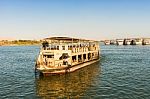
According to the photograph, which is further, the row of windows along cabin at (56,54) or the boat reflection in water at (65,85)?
the row of windows along cabin at (56,54)

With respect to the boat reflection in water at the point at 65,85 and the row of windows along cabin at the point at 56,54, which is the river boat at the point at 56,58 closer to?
the row of windows along cabin at the point at 56,54

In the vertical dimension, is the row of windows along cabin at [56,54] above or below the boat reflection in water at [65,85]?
above

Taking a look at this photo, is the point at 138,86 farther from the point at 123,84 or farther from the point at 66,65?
the point at 66,65

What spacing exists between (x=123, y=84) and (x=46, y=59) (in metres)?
→ 15.7

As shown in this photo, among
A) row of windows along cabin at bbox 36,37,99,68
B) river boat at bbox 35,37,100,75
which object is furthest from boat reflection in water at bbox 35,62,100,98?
row of windows along cabin at bbox 36,37,99,68

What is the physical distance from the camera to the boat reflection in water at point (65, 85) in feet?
104

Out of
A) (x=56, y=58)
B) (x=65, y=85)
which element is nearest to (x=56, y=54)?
(x=56, y=58)

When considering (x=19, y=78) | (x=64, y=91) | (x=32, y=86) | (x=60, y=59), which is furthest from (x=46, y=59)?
(x=64, y=91)

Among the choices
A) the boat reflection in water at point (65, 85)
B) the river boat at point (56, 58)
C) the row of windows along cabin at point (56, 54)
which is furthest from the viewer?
the row of windows along cabin at point (56, 54)

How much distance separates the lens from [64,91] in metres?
33.3

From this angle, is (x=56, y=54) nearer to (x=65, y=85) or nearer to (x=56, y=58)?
(x=56, y=58)

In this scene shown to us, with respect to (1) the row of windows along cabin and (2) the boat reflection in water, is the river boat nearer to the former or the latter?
(1) the row of windows along cabin

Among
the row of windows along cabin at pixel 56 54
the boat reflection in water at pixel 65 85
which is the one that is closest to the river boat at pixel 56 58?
the row of windows along cabin at pixel 56 54

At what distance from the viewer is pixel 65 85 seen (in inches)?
1457
